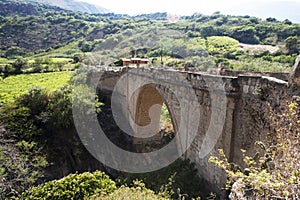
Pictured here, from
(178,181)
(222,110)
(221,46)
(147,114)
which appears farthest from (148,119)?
(221,46)

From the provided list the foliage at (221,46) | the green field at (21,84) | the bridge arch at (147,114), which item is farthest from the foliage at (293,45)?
the green field at (21,84)

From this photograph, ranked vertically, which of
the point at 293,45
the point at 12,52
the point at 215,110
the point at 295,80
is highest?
the point at 293,45

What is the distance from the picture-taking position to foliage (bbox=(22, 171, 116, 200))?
30.0 ft

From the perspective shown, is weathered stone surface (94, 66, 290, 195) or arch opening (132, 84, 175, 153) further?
arch opening (132, 84, 175, 153)

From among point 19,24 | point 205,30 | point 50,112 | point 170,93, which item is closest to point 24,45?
point 19,24

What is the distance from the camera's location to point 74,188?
9.27 meters

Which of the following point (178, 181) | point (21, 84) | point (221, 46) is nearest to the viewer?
point (178, 181)

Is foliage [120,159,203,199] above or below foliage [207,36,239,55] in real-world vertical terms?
below

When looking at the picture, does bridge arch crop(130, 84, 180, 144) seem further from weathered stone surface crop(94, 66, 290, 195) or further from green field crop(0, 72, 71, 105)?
green field crop(0, 72, 71, 105)

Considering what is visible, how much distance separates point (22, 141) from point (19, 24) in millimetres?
79222

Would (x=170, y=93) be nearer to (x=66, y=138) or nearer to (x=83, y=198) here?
(x=83, y=198)

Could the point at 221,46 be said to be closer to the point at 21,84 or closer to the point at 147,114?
the point at 21,84

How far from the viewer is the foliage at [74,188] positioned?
30.0 feet

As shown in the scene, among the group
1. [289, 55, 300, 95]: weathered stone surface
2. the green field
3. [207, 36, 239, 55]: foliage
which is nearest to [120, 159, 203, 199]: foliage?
[289, 55, 300, 95]: weathered stone surface
